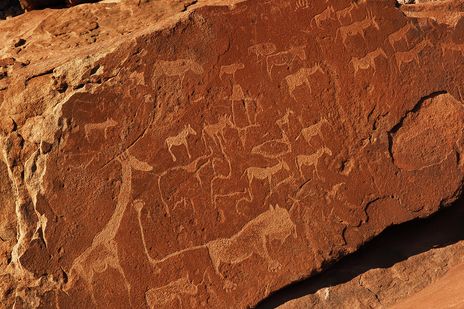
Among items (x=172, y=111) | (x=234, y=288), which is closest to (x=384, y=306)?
(x=234, y=288)

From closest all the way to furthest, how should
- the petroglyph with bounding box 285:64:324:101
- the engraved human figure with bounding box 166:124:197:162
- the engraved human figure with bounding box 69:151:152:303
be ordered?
the engraved human figure with bounding box 69:151:152:303 → the engraved human figure with bounding box 166:124:197:162 → the petroglyph with bounding box 285:64:324:101

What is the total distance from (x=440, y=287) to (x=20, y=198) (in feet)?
6.82

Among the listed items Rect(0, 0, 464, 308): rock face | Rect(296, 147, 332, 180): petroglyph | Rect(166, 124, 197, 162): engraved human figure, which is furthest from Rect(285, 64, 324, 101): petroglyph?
Rect(166, 124, 197, 162): engraved human figure

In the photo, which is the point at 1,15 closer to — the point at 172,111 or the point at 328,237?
the point at 172,111

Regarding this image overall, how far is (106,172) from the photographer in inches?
135

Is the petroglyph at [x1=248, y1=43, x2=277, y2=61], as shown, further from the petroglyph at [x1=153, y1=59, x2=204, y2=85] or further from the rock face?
the petroglyph at [x1=153, y1=59, x2=204, y2=85]

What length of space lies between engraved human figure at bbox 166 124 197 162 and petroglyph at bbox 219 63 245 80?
0.32 metres

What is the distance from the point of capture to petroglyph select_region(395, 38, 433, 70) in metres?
3.71

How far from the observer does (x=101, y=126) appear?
11.3ft

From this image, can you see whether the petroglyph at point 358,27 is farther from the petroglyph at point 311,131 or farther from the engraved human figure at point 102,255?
the engraved human figure at point 102,255

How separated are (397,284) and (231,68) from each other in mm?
1400

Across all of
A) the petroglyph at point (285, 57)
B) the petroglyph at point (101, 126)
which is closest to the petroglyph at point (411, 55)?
the petroglyph at point (285, 57)

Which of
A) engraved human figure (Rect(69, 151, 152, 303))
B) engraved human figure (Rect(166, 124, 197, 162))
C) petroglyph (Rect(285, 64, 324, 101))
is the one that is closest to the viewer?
engraved human figure (Rect(69, 151, 152, 303))

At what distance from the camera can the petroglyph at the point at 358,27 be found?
3.71 meters
